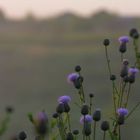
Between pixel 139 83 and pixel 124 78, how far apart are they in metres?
7.42

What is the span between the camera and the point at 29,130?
6605mm

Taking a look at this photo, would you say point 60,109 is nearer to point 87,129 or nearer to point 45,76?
point 87,129

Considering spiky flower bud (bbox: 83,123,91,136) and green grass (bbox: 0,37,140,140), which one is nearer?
spiky flower bud (bbox: 83,123,91,136)

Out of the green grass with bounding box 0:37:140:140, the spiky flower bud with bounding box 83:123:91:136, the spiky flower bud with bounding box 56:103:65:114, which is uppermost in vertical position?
the spiky flower bud with bounding box 56:103:65:114

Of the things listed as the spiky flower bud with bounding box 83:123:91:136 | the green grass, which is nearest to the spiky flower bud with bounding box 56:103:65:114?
the spiky flower bud with bounding box 83:123:91:136

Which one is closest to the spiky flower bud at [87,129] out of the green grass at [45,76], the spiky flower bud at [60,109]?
the spiky flower bud at [60,109]

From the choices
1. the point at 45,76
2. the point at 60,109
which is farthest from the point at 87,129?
the point at 45,76

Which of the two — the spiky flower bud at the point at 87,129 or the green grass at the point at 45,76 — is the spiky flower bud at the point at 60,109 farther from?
the green grass at the point at 45,76

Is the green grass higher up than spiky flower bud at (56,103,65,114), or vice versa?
spiky flower bud at (56,103,65,114)

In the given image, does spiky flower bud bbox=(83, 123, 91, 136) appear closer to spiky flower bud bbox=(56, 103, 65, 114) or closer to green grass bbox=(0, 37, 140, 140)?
spiky flower bud bbox=(56, 103, 65, 114)

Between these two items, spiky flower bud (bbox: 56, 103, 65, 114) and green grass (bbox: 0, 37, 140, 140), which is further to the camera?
green grass (bbox: 0, 37, 140, 140)

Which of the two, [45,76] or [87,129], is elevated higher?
[87,129]

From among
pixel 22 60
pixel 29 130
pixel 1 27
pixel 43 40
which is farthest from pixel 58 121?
pixel 1 27

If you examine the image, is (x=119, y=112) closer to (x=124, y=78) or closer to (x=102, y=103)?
(x=124, y=78)
